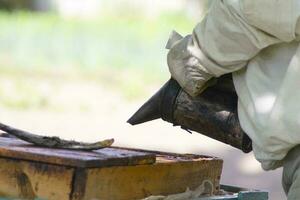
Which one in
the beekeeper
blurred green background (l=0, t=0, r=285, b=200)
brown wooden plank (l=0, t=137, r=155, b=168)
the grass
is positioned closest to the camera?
brown wooden plank (l=0, t=137, r=155, b=168)

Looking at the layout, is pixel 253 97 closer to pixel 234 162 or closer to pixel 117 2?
pixel 234 162

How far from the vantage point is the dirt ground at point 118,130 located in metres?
10.3

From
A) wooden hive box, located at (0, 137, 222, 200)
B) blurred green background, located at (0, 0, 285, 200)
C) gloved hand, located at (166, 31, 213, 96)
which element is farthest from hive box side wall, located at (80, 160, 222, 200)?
blurred green background, located at (0, 0, 285, 200)

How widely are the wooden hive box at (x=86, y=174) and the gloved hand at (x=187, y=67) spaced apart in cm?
22

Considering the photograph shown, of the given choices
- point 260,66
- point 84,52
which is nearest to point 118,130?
point 84,52

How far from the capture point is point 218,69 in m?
2.83

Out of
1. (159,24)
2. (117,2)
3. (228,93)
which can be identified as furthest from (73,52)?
(228,93)

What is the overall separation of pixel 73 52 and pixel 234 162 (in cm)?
759

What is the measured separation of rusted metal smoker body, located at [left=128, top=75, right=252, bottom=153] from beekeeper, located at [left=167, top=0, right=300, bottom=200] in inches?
2.0

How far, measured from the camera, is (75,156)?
2551 mm

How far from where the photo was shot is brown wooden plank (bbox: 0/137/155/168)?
2.49 m

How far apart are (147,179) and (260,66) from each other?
1.49 feet

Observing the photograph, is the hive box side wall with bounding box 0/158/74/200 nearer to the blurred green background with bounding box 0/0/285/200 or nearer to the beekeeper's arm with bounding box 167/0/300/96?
the beekeeper's arm with bounding box 167/0/300/96

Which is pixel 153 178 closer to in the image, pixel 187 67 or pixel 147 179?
pixel 147 179
